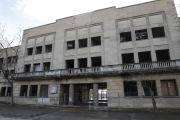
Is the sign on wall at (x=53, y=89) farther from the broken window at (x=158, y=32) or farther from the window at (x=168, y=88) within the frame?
the broken window at (x=158, y=32)

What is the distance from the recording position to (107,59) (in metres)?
18.8

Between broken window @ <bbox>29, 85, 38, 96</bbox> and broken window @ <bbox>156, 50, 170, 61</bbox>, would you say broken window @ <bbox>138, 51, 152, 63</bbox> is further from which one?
broken window @ <bbox>29, 85, 38, 96</bbox>

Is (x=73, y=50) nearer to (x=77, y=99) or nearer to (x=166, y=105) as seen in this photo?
(x=77, y=99)

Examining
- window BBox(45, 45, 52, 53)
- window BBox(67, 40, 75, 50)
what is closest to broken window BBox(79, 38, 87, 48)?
window BBox(67, 40, 75, 50)

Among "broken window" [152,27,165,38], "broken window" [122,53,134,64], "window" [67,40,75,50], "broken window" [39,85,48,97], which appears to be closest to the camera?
"broken window" [152,27,165,38]

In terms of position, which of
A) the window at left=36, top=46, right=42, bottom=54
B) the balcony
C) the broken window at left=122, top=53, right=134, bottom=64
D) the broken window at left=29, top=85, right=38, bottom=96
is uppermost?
the window at left=36, top=46, right=42, bottom=54

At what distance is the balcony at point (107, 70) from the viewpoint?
15.0 m

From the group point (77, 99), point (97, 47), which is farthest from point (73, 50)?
point (77, 99)

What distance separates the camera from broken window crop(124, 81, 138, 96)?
16.4 metres

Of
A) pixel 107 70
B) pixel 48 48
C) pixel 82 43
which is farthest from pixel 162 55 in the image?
pixel 48 48

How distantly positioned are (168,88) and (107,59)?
910cm

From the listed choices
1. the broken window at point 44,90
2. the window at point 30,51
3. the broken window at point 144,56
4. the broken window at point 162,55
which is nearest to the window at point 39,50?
the window at point 30,51

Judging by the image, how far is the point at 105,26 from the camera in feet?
67.2

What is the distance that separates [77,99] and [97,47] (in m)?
9.32
